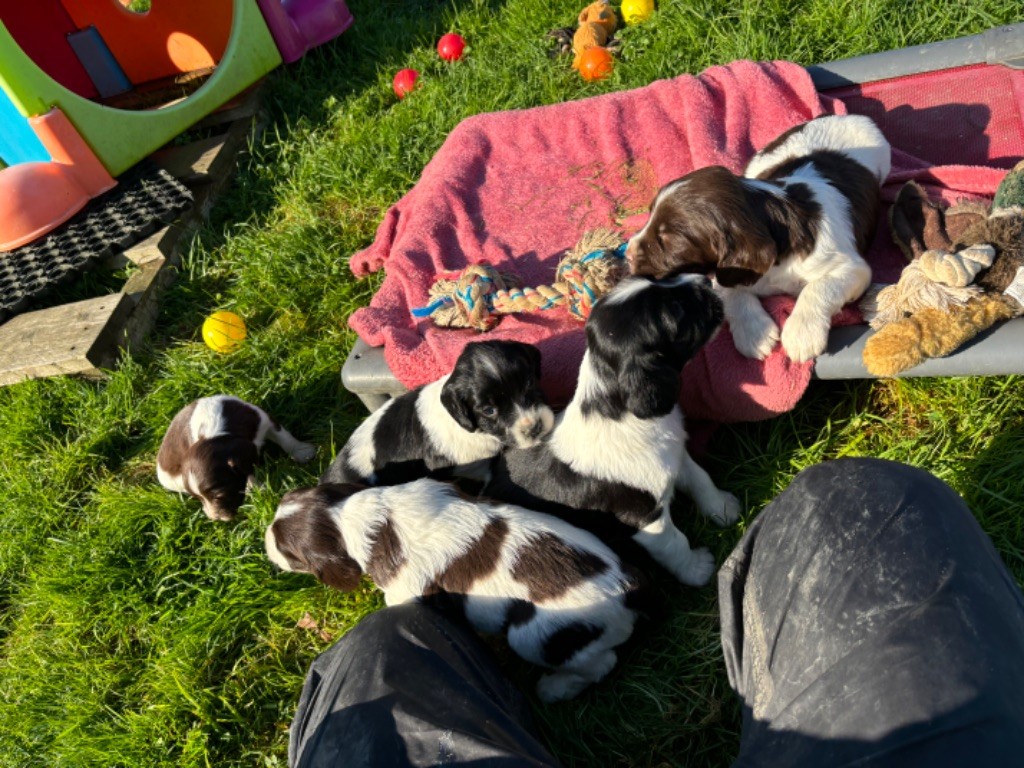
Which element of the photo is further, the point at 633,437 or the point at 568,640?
the point at 633,437

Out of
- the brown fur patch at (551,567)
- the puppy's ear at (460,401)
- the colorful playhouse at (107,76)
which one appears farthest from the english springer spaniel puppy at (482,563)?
the colorful playhouse at (107,76)

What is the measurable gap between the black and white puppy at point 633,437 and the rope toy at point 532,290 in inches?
23.8

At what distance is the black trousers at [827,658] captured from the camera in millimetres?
1613

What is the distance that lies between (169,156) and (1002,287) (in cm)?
559

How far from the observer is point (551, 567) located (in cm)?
264

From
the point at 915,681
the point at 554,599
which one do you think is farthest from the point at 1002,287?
the point at 554,599

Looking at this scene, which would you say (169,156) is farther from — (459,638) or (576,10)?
(459,638)

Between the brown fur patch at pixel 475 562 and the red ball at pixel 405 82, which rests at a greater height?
the red ball at pixel 405 82

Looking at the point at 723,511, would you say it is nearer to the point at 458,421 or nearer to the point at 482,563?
the point at 482,563

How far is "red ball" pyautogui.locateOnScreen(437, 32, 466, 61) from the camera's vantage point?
5.90m

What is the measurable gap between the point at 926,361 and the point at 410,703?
6.94 ft

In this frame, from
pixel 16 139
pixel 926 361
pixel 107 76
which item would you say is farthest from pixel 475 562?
pixel 107 76

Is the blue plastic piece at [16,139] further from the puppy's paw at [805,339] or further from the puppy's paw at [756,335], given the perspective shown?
the puppy's paw at [805,339]

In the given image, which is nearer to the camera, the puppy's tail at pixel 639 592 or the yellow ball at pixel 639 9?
the puppy's tail at pixel 639 592
